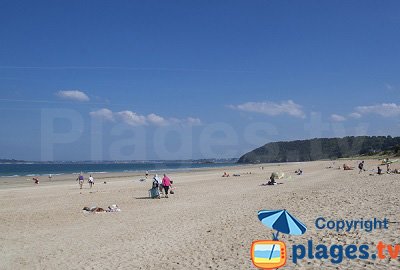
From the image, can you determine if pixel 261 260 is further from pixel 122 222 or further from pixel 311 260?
pixel 122 222

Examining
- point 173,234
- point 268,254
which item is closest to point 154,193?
point 173,234

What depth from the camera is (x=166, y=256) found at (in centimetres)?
912

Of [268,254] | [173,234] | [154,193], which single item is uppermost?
[268,254]

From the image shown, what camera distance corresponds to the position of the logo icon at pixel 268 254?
5.48m

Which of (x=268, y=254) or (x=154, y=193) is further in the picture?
(x=154, y=193)

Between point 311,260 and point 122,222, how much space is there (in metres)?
8.36

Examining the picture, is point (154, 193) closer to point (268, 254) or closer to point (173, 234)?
point (173, 234)

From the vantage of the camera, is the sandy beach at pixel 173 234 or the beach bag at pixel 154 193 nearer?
the sandy beach at pixel 173 234

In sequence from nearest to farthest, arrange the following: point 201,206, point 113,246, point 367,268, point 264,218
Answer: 1. point 264,218
2. point 367,268
3. point 113,246
4. point 201,206

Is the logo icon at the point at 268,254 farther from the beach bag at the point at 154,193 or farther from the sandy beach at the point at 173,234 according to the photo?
the beach bag at the point at 154,193

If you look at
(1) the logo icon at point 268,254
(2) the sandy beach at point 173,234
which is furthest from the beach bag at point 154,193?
(1) the logo icon at point 268,254

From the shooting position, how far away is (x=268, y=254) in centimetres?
552

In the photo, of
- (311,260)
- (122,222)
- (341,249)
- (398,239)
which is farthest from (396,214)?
(122,222)

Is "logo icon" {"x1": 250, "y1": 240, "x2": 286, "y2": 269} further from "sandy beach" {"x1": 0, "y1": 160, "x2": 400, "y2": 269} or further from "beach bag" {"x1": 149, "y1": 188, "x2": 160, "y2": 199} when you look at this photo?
"beach bag" {"x1": 149, "y1": 188, "x2": 160, "y2": 199}
